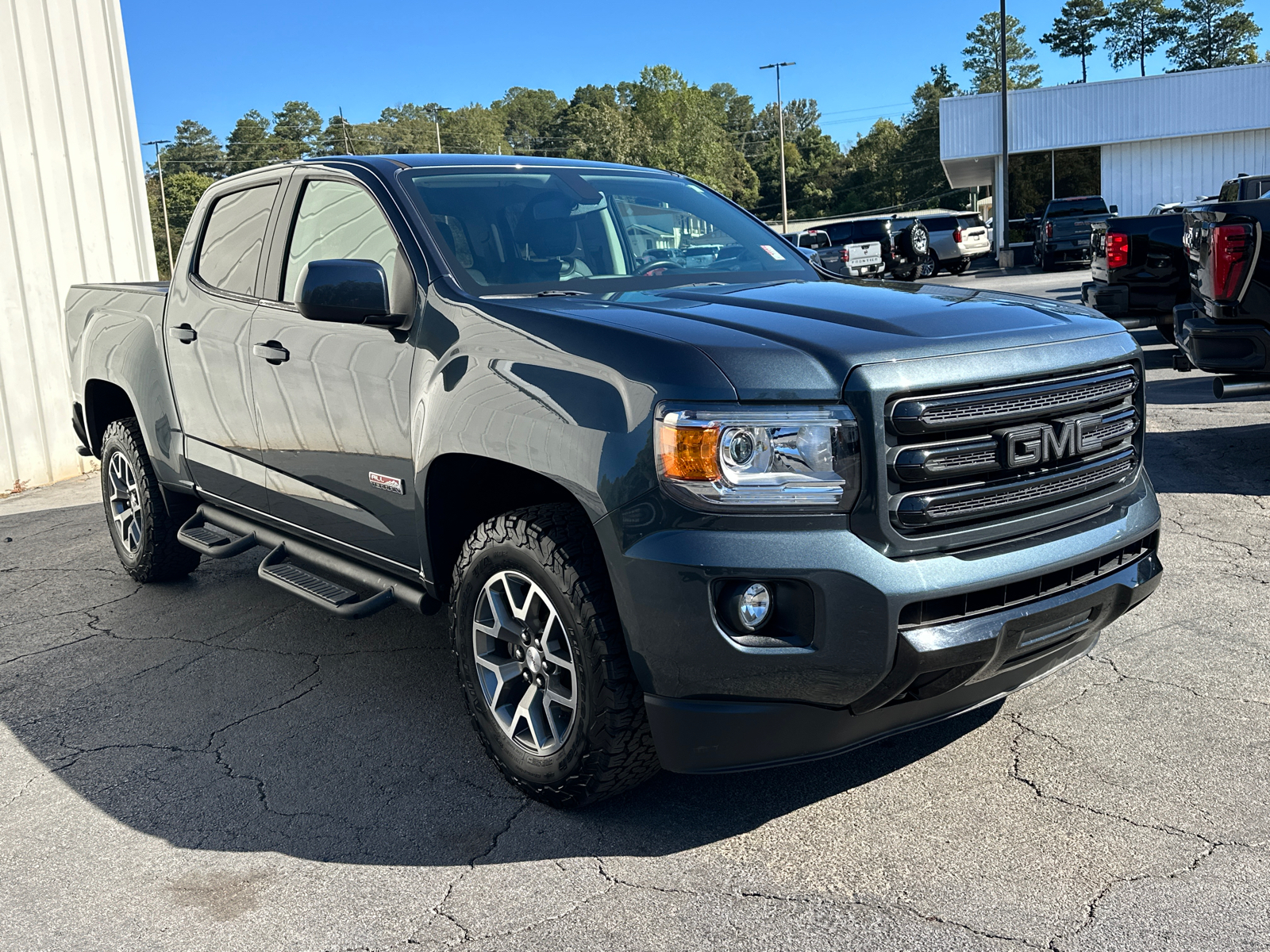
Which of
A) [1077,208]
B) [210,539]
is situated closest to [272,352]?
[210,539]

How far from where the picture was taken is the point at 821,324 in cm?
304

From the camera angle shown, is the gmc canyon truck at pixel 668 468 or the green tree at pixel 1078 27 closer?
the gmc canyon truck at pixel 668 468

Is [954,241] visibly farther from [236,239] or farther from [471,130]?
[471,130]


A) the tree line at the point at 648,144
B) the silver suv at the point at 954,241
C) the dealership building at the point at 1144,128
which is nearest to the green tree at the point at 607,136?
the tree line at the point at 648,144

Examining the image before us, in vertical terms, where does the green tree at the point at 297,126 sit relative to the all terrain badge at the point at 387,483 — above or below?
above

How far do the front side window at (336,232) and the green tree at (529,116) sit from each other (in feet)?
484

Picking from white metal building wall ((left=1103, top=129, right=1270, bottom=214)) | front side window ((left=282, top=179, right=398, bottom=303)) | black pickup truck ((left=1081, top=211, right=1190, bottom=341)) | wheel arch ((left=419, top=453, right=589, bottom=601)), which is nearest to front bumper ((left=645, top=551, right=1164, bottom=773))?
wheel arch ((left=419, top=453, right=589, bottom=601))

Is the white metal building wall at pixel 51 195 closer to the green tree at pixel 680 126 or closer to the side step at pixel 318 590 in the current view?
the side step at pixel 318 590

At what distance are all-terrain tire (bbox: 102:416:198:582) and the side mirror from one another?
2443mm

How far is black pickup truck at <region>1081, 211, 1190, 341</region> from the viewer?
10852 millimetres

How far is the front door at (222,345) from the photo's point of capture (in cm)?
462

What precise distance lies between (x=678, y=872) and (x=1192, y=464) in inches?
225

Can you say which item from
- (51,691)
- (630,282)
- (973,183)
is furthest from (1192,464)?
(973,183)

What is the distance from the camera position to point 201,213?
5.34 meters
